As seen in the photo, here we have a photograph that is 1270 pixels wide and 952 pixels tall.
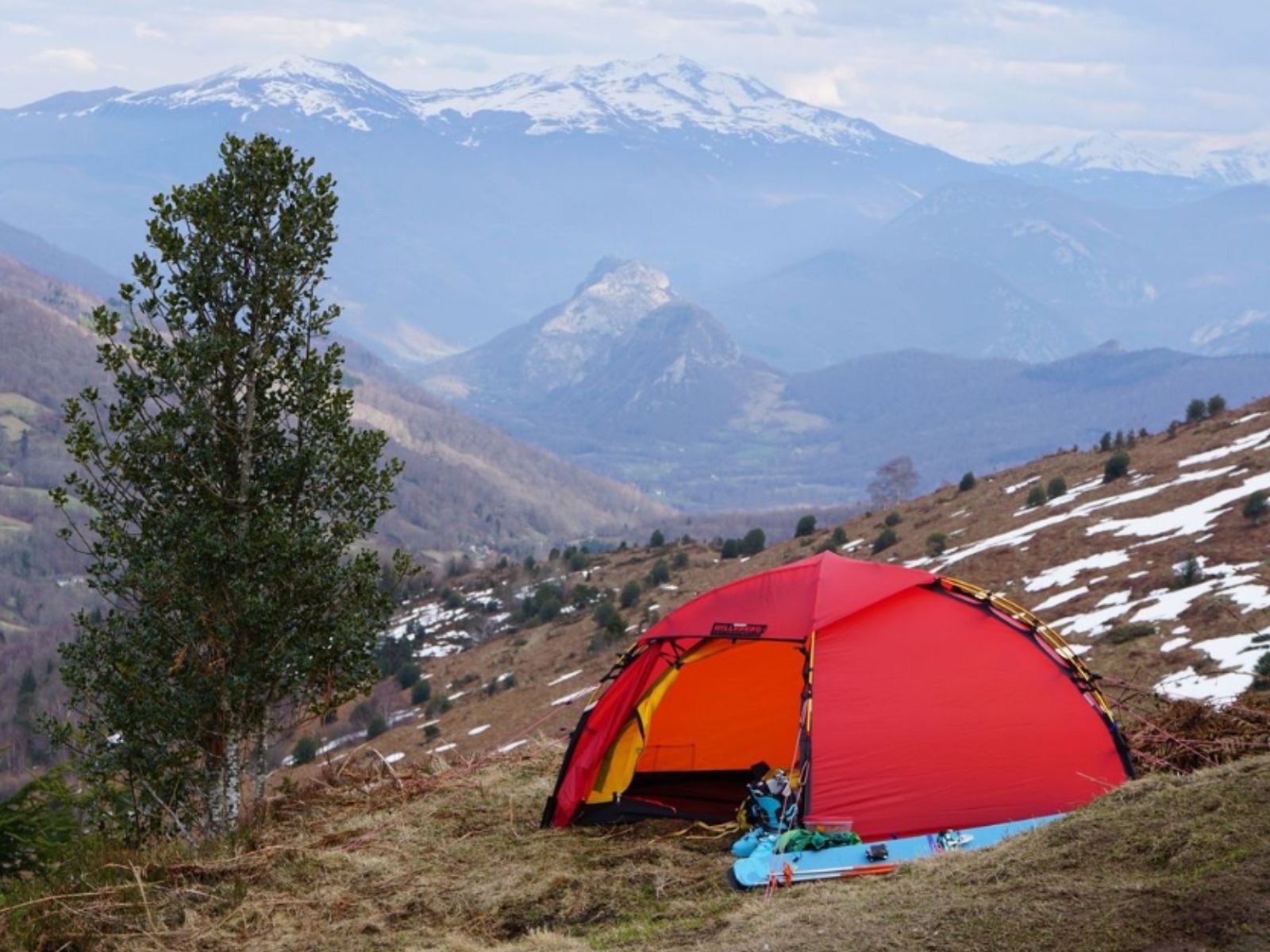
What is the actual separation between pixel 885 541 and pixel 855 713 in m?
33.8

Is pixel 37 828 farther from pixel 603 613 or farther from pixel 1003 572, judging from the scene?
pixel 603 613

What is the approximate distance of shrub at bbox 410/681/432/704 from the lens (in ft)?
201

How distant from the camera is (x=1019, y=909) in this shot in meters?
9.52

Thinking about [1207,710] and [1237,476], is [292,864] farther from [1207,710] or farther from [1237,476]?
[1237,476]

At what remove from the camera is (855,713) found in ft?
44.4

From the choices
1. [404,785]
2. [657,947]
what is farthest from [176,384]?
[657,947]

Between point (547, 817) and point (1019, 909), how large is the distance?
242 inches

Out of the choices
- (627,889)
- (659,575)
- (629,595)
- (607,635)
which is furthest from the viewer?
(659,575)

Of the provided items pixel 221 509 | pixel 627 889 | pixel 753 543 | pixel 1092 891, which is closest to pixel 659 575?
pixel 753 543

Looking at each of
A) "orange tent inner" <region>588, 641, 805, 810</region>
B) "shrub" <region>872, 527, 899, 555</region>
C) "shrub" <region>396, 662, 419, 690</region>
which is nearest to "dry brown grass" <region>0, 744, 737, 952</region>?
"orange tent inner" <region>588, 641, 805, 810</region>

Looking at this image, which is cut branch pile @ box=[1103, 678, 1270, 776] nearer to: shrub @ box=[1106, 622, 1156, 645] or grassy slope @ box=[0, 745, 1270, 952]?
grassy slope @ box=[0, 745, 1270, 952]

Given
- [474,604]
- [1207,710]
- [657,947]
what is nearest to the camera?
[657,947]

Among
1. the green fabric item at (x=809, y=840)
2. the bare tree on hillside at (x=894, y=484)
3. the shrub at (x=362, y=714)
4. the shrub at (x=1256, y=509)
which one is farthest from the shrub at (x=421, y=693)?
the bare tree on hillside at (x=894, y=484)

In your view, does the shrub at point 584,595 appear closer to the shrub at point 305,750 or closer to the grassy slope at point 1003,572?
the grassy slope at point 1003,572
